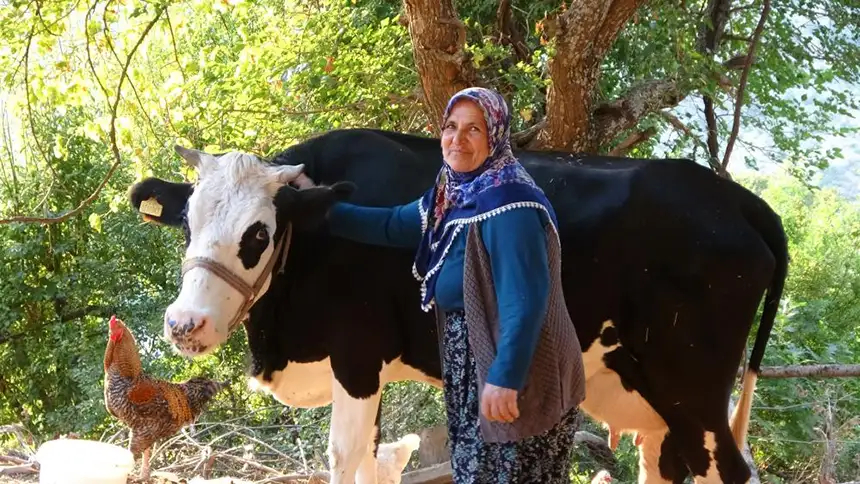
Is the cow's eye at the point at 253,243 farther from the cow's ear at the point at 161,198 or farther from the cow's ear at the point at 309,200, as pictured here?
the cow's ear at the point at 161,198

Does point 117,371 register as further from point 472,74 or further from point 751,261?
point 751,261

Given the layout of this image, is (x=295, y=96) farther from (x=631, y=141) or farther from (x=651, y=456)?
(x=651, y=456)

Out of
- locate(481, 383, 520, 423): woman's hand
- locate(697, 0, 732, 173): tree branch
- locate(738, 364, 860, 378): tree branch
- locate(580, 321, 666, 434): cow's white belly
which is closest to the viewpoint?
locate(481, 383, 520, 423): woman's hand

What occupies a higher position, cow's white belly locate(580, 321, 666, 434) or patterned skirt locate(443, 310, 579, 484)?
patterned skirt locate(443, 310, 579, 484)

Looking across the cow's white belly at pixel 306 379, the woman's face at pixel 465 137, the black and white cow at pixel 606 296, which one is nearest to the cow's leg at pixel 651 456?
the black and white cow at pixel 606 296

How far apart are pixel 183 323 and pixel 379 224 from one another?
93 centimetres

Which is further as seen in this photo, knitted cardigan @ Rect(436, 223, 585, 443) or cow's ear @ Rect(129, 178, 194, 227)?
cow's ear @ Rect(129, 178, 194, 227)

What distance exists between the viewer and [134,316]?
41.6 feet

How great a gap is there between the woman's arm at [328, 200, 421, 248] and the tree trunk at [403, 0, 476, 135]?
1.72m

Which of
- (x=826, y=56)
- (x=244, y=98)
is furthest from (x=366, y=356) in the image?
(x=826, y=56)

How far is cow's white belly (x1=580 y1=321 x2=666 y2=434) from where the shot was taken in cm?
478

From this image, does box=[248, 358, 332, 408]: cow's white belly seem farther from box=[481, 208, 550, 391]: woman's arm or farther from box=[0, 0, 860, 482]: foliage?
box=[481, 208, 550, 391]: woman's arm

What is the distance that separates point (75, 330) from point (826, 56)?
11087 mm

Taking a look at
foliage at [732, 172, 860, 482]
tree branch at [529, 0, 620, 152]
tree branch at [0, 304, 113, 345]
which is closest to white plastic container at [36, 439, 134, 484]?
tree branch at [529, 0, 620, 152]
